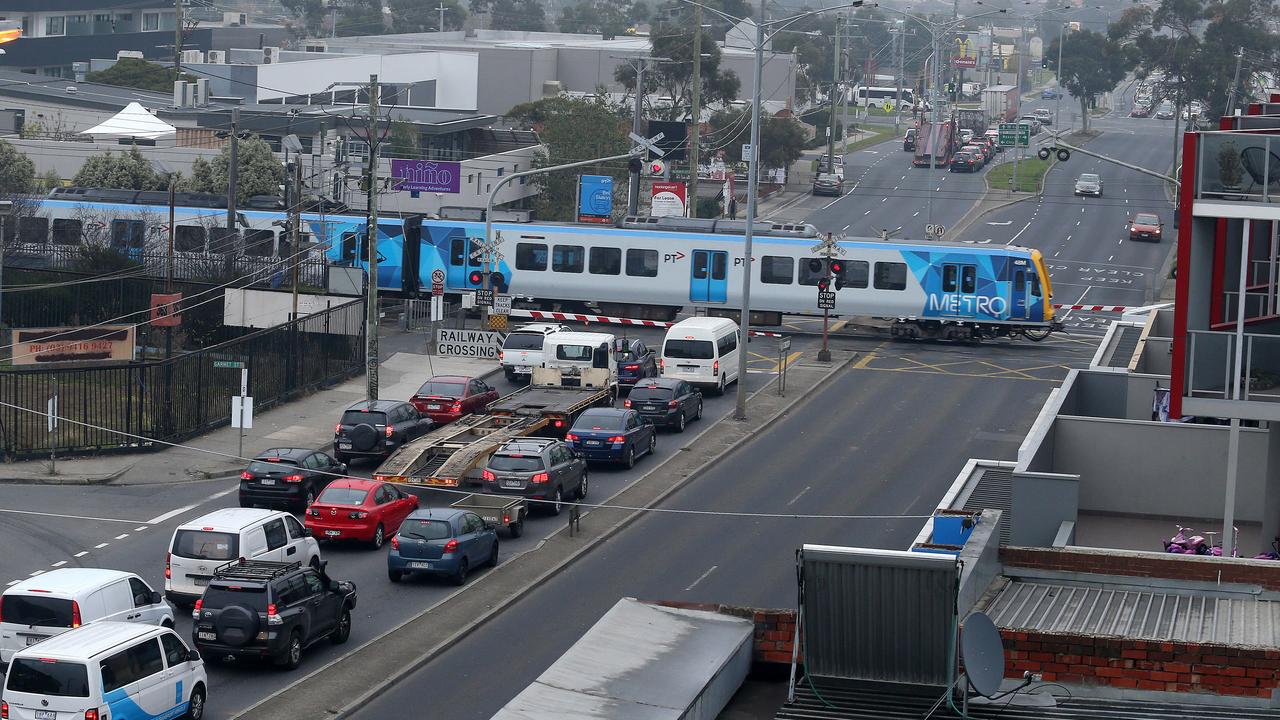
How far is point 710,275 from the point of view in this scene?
54062mm

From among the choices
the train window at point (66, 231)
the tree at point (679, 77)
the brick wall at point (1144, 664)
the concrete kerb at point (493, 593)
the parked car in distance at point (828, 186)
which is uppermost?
the tree at point (679, 77)

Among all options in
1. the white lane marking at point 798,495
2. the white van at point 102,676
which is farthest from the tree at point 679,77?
the white van at point 102,676

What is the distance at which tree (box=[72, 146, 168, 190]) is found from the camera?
72188mm

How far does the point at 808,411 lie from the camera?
43.8 metres

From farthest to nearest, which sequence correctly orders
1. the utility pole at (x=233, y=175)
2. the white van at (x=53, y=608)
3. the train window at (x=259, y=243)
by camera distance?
the train window at (x=259, y=243) → the utility pole at (x=233, y=175) → the white van at (x=53, y=608)

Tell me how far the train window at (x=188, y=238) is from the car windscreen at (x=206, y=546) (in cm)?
3459

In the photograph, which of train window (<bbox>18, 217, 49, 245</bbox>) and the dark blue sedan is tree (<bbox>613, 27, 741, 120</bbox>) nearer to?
train window (<bbox>18, 217, 49, 245</bbox>)

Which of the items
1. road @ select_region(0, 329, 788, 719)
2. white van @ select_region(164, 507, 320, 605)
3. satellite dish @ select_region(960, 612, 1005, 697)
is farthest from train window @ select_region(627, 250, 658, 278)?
satellite dish @ select_region(960, 612, 1005, 697)

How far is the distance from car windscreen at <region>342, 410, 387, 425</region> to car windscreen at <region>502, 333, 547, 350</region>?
981 cm

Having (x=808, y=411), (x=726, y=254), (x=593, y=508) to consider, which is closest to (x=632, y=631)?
(x=593, y=508)

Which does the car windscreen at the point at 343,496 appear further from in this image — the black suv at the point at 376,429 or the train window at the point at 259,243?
the train window at the point at 259,243

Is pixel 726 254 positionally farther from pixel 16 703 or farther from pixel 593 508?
pixel 16 703

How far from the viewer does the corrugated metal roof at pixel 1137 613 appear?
14.4 metres

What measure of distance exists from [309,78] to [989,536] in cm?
10093
